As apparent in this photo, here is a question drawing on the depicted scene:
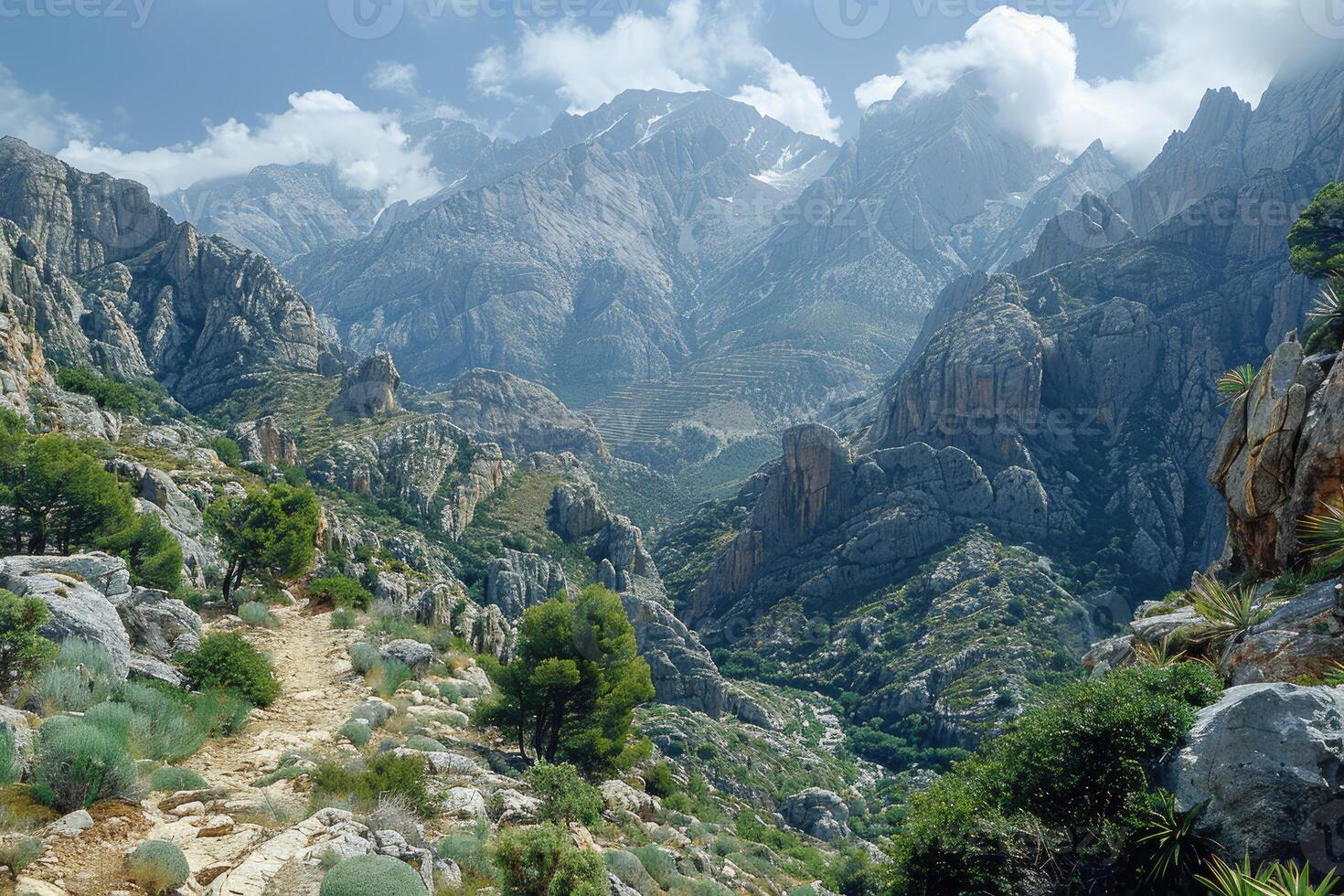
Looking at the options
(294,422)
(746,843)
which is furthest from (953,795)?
(294,422)

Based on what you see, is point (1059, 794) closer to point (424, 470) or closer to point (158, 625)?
point (158, 625)

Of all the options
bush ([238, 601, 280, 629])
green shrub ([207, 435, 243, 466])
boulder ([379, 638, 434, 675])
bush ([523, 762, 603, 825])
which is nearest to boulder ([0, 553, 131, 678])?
bush ([238, 601, 280, 629])

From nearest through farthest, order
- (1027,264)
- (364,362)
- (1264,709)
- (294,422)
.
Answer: (1264,709) < (294,422) < (364,362) < (1027,264)

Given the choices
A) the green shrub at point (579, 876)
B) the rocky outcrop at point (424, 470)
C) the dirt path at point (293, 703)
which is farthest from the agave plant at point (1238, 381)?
the rocky outcrop at point (424, 470)

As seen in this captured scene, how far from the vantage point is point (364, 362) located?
109m

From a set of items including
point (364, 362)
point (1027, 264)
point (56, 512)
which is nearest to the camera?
point (56, 512)

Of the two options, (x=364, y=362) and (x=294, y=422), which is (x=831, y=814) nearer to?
(x=294, y=422)

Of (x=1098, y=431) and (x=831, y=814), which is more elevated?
(x=1098, y=431)

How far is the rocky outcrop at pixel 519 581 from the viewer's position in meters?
72.7

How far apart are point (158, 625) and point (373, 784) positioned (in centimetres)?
926

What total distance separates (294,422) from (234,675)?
8752 centimetres

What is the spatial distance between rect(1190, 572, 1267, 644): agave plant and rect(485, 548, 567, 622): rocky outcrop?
186ft

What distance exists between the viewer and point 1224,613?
16219 millimetres

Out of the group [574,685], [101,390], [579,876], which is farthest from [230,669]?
[101,390]
